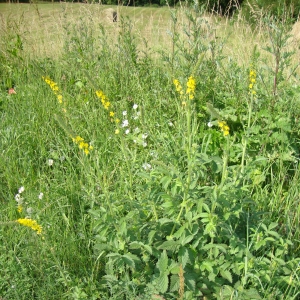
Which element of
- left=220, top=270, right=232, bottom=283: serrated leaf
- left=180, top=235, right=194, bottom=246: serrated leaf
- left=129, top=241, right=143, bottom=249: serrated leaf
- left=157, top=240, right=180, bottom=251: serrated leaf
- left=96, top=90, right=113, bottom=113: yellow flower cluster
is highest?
left=96, top=90, right=113, bottom=113: yellow flower cluster

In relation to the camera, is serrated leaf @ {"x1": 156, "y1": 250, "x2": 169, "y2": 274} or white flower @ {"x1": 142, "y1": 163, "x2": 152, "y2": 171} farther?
white flower @ {"x1": 142, "y1": 163, "x2": 152, "y2": 171}

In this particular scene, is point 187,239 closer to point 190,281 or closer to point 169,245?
point 169,245

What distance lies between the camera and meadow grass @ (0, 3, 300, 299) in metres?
1.58

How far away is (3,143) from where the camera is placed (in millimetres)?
2701

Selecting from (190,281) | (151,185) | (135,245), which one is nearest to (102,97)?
(151,185)

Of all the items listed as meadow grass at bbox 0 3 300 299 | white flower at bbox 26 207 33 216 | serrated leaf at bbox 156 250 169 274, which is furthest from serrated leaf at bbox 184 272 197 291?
white flower at bbox 26 207 33 216

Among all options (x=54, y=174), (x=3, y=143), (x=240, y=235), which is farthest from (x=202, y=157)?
(x=3, y=143)

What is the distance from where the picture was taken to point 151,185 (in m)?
1.95

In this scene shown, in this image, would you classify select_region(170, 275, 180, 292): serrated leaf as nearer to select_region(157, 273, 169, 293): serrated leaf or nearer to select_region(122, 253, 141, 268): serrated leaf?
select_region(157, 273, 169, 293): serrated leaf

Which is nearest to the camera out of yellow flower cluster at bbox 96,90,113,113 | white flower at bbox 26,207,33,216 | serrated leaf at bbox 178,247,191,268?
serrated leaf at bbox 178,247,191,268

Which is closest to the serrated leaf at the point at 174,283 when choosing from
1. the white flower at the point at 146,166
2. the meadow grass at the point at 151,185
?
the meadow grass at the point at 151,185

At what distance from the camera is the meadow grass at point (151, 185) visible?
158 centimetres

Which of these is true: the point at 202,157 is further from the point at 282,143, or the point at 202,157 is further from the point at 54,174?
the point at 54,174

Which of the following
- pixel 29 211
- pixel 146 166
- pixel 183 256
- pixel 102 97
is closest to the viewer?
pixel 183 256
